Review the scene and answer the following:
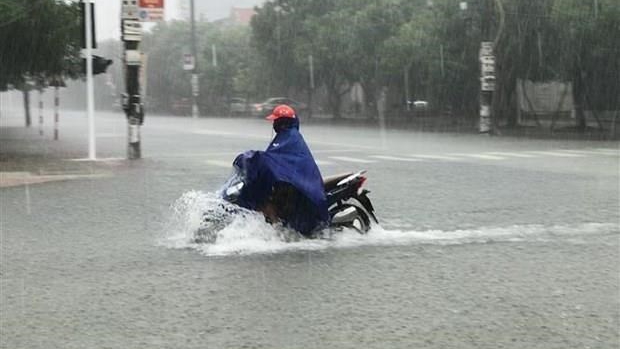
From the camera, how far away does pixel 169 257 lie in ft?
27.9

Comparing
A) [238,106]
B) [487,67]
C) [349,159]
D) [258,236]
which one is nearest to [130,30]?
[349,159]

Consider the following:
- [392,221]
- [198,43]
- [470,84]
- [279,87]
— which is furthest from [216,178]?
[198,43]

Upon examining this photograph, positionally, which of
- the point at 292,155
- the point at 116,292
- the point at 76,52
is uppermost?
the point at 76,52

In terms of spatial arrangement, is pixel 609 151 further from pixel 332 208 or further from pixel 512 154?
pixel 332 208

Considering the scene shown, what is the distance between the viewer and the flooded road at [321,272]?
585 cm

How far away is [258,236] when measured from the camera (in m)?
9.14

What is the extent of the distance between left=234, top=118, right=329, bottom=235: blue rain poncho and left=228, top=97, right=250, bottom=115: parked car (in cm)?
5511

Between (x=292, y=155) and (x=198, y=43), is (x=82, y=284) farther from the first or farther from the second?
(x=198, y=43)

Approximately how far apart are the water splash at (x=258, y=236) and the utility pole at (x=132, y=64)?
10979 mm

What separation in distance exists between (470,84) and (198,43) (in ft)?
137

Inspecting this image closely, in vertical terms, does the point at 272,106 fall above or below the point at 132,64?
below

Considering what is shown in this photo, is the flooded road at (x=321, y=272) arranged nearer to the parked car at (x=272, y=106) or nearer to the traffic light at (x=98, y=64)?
the traffic light at (x=98, y=64)

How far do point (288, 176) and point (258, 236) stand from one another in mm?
753

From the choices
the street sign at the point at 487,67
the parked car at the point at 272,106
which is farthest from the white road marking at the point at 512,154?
the parked car at the point at 272,106
